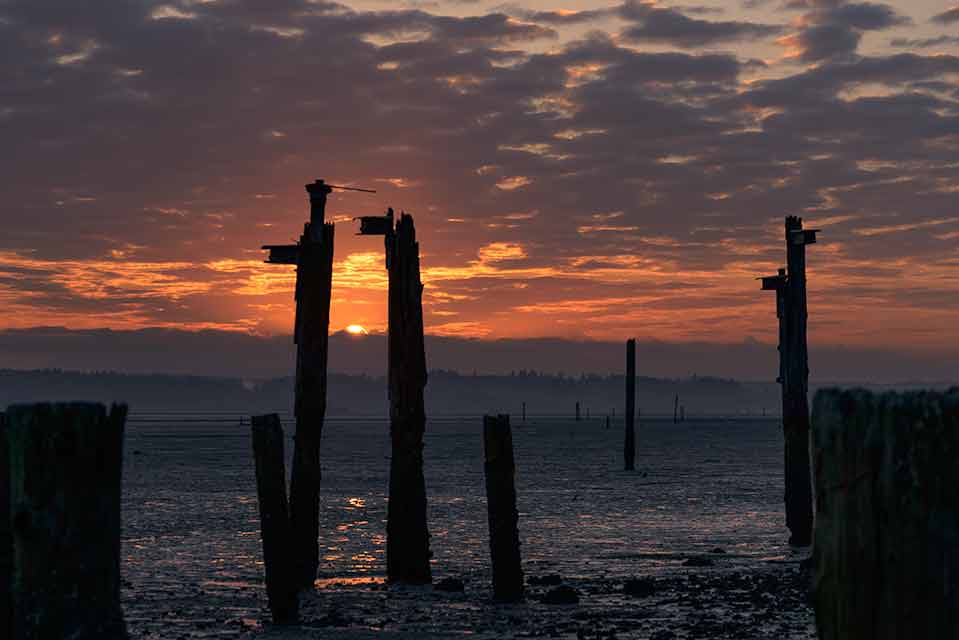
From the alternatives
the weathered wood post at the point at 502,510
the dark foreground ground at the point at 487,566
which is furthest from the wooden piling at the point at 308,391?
the weathered wood post at the point at 502,510

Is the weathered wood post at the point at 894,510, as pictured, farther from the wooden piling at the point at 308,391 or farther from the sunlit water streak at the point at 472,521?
the sunlit water streak at the point at 472,521

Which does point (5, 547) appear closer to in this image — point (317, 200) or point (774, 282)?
point (317, 200)

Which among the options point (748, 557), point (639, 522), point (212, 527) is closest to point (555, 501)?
point (639, 522)

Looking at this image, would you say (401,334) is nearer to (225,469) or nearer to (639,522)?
(639,522)

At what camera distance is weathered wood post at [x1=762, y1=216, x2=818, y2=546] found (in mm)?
18453

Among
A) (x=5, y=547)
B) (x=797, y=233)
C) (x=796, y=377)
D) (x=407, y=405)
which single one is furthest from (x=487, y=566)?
(x=5, y=547)

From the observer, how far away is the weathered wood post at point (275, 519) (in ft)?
39.9

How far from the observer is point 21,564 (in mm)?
4109

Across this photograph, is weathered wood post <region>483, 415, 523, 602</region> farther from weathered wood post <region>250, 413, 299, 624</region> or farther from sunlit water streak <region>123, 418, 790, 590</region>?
sunlit water streak <region>123, 418, 790, 590</region>

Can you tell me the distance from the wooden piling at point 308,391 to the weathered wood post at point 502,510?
251 cm

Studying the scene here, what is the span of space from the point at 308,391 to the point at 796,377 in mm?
8224

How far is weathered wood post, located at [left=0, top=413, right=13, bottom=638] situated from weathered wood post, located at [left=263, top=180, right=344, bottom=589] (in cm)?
908

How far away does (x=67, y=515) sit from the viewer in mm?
3988

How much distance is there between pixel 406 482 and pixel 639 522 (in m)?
11.1
